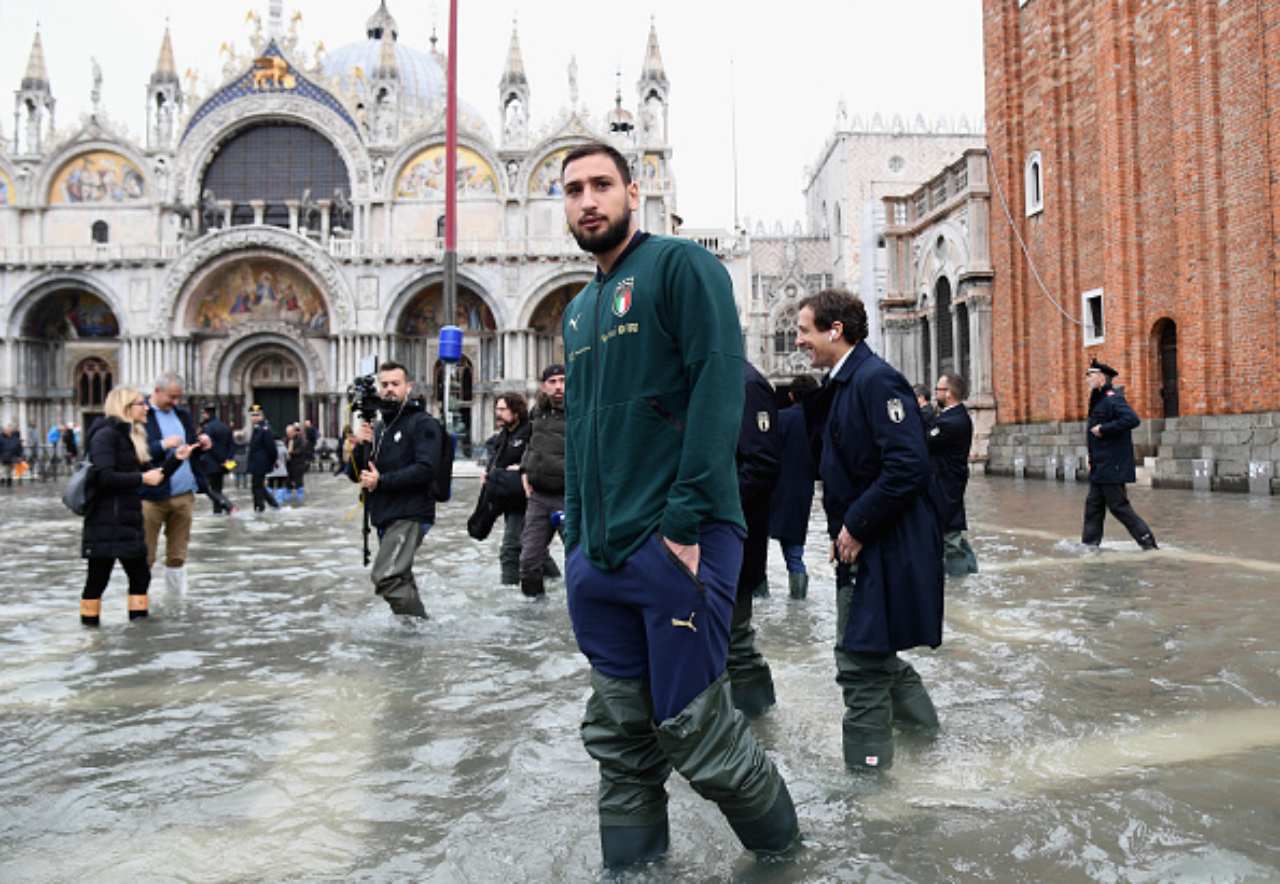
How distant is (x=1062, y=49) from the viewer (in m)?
21.2

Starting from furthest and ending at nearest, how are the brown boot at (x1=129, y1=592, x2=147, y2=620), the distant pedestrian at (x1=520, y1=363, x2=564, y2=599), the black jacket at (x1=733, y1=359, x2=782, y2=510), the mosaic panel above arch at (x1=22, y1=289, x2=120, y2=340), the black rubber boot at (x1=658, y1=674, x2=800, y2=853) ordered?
1. the mosaic panel above arch at (x1=22, y1=289, x2=120, y2=340)
2. the distant pedestrian at (x1=520, y1=363, x2=564, y2=599)
3. the brown boot at (x1=129, y1=592, x2=147, y2=620)
4. the black jacket at (x1=733, y1=359, x2=782, y2=510)
5. the black rubber boot at (x1=658, y1=674, x2=800, y2=853)

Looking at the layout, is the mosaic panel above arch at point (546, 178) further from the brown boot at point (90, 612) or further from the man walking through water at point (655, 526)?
the man walking through water at point (655, 526)

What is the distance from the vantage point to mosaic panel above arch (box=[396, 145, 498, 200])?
136ft

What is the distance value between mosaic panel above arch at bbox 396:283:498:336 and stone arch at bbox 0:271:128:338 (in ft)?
38.6

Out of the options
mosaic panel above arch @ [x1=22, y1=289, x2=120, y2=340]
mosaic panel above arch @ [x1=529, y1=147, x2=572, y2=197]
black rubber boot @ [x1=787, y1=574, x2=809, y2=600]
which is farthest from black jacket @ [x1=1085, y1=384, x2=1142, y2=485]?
mosaic panel above arch @ [x1=22, y1=289, x2=120, y2=340]

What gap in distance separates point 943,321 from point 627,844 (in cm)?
2605

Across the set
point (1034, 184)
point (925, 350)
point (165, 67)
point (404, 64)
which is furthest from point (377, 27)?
point (1034, 184)

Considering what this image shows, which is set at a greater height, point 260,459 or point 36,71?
point 36,71

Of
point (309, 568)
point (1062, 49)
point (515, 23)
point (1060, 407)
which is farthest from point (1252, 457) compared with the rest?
point (515, 23)

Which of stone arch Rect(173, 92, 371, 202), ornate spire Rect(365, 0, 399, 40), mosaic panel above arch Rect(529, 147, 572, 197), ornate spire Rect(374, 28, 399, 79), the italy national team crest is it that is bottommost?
the italy national team crest

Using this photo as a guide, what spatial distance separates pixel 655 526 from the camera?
264 centimetres

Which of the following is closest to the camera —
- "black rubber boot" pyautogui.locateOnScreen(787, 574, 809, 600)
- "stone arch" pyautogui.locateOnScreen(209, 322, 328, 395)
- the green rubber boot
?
the green rubber boot

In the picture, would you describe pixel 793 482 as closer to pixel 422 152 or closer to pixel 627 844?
pixel 627 844

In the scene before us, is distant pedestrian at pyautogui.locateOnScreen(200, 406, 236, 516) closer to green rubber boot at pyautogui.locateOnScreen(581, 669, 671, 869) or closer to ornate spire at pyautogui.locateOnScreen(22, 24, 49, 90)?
green rubber boot at pyautogui.locateOnScreen(581, 669, 671, 869)
